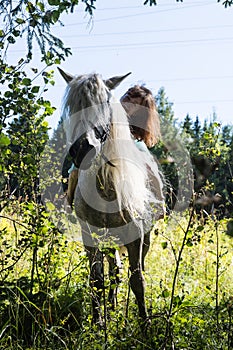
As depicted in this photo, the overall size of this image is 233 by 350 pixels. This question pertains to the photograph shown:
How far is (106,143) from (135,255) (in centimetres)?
93

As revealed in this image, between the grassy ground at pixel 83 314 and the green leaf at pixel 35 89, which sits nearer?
the grassy ground at pixel 83 314

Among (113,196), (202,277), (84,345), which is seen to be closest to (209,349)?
(84,345)

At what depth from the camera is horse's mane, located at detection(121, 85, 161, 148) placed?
16.9ft

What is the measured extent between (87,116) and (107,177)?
52cm

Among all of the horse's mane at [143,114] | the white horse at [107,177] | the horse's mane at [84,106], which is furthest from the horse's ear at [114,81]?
the horse's mane at [143,114]

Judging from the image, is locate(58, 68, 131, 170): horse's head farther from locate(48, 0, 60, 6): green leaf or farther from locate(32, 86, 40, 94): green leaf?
locate(48, 0, 60, 6): green leaf

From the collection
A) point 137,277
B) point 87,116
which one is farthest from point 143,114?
point 137,277

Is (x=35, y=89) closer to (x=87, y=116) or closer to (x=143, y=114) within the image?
(x=87, y=116)

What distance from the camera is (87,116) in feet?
11.5

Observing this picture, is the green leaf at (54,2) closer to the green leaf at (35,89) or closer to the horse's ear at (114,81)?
the green leaf at (35,89)

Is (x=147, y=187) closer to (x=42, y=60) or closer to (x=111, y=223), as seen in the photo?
(x=111, y=223)

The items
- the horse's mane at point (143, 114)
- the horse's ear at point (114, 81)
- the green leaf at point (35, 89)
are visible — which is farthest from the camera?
the horse's mane at point (143, 114)

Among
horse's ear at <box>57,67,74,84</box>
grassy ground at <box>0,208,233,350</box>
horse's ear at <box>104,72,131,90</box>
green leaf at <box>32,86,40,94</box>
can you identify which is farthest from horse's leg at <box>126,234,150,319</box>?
green leaf at <box>32,86,40,94</box>

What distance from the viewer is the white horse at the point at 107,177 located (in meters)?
3.53
